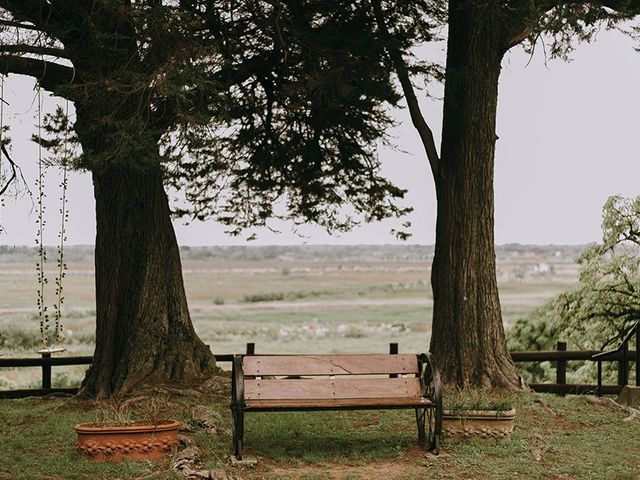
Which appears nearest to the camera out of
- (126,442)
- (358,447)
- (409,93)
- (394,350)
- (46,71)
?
(126,442)

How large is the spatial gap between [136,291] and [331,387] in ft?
15.2

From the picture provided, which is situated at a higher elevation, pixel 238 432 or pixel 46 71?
pixel 46 71

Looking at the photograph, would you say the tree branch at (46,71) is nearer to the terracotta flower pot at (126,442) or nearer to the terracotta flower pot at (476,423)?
the terracotta flower pot at (126,442)

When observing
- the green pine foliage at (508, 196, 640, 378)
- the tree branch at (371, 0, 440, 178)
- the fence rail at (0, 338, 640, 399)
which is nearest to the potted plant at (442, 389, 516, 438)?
the tree branch at (371, 0, 440, 178)

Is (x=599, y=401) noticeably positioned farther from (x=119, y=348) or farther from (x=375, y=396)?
(x=119, y=348)

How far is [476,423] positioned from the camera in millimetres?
9695

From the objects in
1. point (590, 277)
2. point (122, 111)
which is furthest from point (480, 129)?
point (590, 277)

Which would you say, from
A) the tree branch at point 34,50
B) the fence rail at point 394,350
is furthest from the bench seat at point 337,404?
the fence rail at point 394,350

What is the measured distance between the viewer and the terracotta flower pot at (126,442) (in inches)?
338

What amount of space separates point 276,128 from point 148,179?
2737 mm

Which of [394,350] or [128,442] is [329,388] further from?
[394,350]

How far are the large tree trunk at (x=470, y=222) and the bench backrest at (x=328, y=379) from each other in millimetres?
3521

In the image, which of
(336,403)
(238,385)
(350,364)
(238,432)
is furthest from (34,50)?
(336,403)

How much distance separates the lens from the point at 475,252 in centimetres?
1298
